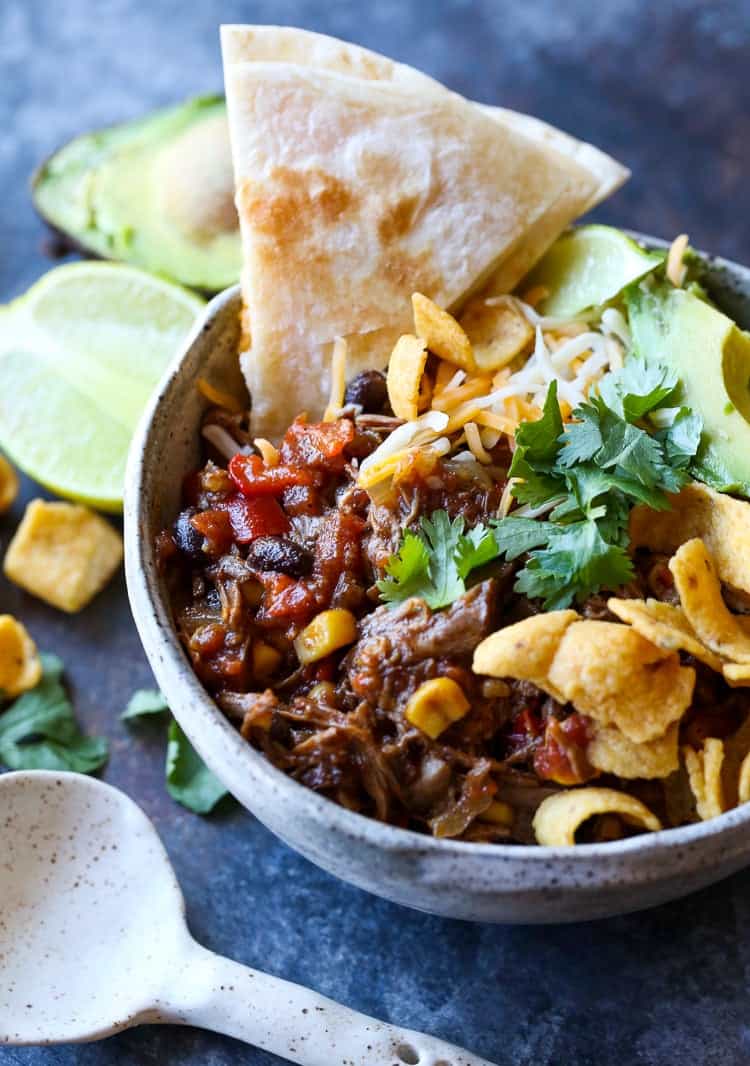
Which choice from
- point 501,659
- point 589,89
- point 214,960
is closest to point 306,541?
point 501,659

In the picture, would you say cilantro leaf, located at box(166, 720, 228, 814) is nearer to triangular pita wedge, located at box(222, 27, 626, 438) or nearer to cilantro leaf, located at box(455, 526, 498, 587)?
triangular pita wedge, located at box(222, 27, 626, 438)

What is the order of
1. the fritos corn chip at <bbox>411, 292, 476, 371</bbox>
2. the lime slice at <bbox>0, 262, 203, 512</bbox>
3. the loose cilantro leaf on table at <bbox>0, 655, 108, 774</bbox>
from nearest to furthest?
the fritos corn chip at <bbox>411, 292, 476, 371</bbox>, the loose cilantro leaf on table at <bbox>0, 655, 108, 774</bbox>, the lime slice at <bbox>0, 262, 203, 512</bbox>

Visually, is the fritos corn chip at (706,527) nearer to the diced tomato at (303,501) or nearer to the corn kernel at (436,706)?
the corn kernel at (436,706)

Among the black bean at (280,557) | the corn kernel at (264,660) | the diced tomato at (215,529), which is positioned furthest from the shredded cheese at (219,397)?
the corn kernel at (264,660)

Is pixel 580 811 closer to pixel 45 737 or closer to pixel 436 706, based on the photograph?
pixel 436 706

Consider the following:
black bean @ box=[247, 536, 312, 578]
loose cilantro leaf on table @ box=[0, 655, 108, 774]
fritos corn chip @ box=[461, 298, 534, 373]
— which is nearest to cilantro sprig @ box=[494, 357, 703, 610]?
fritos corn chip @ box=[461, 298, 534, 373]

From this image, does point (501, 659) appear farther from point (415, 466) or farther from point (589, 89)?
point (589, 89)
